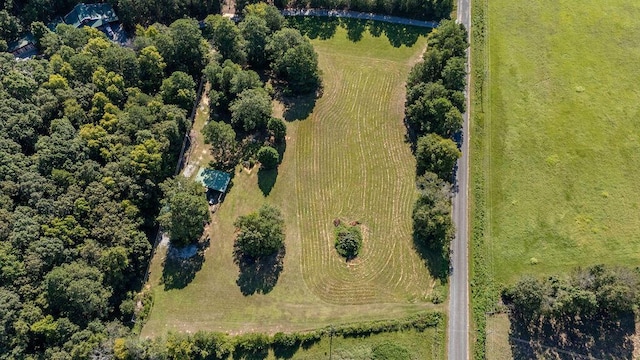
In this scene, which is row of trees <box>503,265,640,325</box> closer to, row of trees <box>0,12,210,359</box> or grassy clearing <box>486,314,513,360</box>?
grassy clearing <box>486,314,513,360</box>

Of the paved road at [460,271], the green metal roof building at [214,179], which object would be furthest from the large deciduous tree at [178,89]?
the paved road at [460,271]

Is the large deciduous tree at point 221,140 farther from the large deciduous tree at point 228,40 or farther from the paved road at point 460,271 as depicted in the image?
the paved road at point 460,271

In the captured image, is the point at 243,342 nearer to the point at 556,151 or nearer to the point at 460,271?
the point at 460,271

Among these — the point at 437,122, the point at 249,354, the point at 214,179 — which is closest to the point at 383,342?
the point at 249,354

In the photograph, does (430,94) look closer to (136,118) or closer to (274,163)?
(274,163)

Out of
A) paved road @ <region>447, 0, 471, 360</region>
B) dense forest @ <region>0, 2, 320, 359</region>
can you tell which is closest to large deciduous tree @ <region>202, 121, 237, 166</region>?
dense forest @ <region>0, 2, 320, 359</region>

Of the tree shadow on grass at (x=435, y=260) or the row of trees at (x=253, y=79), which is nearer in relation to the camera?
the tree shadow on grass at (x=435, y=260)
